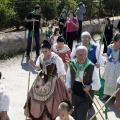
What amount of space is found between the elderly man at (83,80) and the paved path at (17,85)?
1.27 m

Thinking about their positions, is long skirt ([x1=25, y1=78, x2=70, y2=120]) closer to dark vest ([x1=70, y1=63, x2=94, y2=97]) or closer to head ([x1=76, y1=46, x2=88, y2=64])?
dark vest ([x1=70, y1=63, x2=94, y2=97])

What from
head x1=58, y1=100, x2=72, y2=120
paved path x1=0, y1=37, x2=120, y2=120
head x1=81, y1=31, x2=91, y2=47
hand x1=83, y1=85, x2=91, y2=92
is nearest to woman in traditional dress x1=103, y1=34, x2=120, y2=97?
paved path x1=0, y1=37, x2=120, y2=120

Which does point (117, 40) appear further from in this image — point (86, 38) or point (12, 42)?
point (12, 42)

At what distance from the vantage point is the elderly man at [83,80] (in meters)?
5.39

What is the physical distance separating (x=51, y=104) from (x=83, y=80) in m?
0.85

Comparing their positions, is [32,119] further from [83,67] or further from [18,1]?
[18,1]

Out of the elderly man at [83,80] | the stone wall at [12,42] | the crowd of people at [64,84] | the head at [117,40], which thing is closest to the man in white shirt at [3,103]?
the crowd of people at [64,84]

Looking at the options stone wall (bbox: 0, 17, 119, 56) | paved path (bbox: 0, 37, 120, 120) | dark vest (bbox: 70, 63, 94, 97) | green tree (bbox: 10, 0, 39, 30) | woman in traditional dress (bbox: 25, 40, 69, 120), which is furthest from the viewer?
green tree (bbox: 10, 0, 39, 30)

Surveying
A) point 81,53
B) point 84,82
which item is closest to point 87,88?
point 84,82

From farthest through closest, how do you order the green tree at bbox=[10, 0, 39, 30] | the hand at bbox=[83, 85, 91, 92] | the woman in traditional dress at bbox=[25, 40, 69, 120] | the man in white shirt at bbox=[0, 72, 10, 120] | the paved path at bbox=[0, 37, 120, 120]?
the green tree at bbox=[10, 0, 39, 30] → the paved path at bbox=[0, 37, 120, 120] → the woman in traditional dress at bbox=[25, 40, 69, 120] → the hand at bbox=[83, 85, 91, 92] → the man in white shirt at bbox=[0, 72, 10, 120]

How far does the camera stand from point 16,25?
1340 centimetres

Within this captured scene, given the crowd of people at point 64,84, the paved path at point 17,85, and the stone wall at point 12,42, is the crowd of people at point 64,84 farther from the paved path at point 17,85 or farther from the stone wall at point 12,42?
the stone wall at point 12,42

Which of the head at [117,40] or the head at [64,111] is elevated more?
the head at [117,40]

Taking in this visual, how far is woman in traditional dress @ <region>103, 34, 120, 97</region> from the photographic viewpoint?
7.26 m
